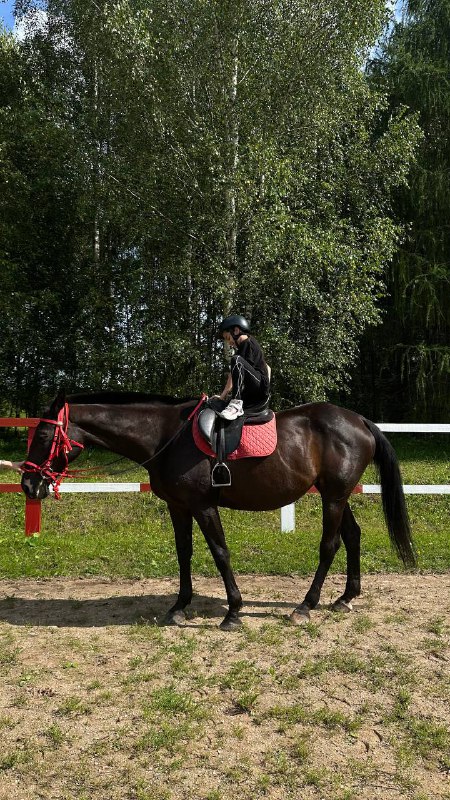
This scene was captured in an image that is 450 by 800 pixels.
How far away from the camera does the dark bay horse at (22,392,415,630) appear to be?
5.25m

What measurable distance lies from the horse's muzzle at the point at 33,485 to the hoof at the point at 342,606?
2.82m

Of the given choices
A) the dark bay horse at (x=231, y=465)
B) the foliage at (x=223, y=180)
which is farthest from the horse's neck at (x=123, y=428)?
the foliage at (x=223, y=180)

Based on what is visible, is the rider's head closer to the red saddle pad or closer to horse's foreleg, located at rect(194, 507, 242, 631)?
the red saddle pad

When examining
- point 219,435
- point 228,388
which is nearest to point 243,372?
point 228,388

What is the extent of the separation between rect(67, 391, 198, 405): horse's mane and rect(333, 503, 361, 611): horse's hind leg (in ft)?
6.41

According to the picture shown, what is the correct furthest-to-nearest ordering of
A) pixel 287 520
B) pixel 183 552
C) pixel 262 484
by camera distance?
pixel 287 520 < pixel 183 552 < pixel 262 484

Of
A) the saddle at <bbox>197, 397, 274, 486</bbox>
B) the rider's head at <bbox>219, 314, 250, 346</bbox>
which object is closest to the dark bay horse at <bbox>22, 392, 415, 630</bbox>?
the saddle at <bbox>197, 397, 274, 486</bbox>

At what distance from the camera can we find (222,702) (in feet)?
12.6

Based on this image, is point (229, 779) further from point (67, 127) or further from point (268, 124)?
point (67, 127)

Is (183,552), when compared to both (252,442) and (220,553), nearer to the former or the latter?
(220,553)

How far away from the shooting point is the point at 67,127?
15.7 meters

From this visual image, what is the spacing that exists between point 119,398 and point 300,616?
247 cm

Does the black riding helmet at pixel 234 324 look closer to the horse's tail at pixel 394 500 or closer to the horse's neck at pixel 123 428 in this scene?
the horse's neck at pixel 123 428

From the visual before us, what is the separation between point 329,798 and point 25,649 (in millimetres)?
2739
